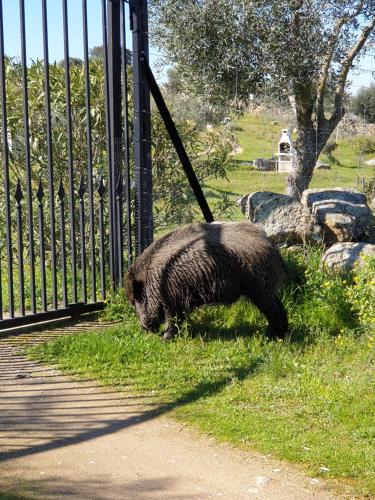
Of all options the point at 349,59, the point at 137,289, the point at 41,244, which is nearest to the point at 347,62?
the point at 349,59

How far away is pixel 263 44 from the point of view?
8.84 m

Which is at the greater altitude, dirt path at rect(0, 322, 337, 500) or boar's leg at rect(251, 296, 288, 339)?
boar's leg at rect(251, 296, 288, 339)

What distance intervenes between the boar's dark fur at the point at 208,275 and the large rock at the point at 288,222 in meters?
1.57

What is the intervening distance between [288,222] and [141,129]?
2.13 m

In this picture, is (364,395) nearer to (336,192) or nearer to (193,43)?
(336,192)

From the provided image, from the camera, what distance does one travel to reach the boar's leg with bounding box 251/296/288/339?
269 inches

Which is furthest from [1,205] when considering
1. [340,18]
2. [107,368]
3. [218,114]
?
[340,18]

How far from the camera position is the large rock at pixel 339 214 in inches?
338

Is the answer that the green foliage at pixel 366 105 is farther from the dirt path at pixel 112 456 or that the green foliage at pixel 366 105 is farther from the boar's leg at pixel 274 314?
the dirt path at pixel 112 456

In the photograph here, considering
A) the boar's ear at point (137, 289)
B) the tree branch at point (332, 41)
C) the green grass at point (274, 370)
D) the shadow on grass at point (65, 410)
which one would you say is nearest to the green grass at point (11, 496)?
the shadow on grass at point (65, 410)

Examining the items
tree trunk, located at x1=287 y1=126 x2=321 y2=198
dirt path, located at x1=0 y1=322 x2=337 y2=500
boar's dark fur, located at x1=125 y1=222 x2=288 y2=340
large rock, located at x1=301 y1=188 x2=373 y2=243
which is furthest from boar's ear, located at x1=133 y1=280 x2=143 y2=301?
tree trunk, located at x1=287 y1=126 x2=321 y2=198

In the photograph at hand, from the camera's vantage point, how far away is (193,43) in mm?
8969

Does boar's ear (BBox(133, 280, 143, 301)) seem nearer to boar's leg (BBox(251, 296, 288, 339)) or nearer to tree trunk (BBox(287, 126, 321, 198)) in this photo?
boar's leg (BBox(251, 296, 288, 339))

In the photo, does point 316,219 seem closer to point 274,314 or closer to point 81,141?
point 274,314
